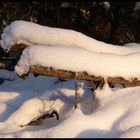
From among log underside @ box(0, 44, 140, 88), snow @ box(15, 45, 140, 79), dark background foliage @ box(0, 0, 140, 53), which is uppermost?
snow @ box(15, 45, 140, 79)

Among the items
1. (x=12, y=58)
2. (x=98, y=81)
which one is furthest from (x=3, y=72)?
(x=98, y=81)

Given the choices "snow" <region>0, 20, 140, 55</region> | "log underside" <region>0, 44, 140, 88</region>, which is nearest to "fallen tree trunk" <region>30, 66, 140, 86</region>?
"log underside" <region>0, 44, 140, 88</region>

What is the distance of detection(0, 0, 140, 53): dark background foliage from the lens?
7.32 meters

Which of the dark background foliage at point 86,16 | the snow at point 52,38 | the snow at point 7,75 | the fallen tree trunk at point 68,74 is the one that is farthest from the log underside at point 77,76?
the dark background foliage at point 86,16

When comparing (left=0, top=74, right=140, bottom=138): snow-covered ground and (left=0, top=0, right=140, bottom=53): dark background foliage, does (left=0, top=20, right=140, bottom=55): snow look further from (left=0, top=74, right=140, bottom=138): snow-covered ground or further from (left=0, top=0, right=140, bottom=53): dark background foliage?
(left=0, top=0, right=140, bottom=53): dark background foliage

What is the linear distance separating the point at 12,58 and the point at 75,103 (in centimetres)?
296

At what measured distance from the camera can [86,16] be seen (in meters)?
7.50

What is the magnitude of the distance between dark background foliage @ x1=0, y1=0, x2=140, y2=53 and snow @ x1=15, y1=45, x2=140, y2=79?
310 centimetres

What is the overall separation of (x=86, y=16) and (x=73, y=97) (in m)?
2.97

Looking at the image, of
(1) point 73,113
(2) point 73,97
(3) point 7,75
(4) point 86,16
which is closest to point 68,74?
(1) point 73,113

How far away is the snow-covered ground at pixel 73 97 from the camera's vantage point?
12.9 ft

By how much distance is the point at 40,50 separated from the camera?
423 centimetres

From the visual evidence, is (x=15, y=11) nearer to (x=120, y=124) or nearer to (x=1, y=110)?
(x=1, y=110)

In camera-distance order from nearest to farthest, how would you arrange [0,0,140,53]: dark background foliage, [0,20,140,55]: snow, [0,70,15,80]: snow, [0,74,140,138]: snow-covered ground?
1. [0,74,140,138]: snow-covered ground
2. [0,20,140,55]: snow
3. [0,70,15,80]: snow
4. [0,0,140,53]: dark background foliage
